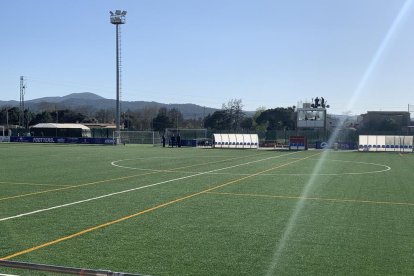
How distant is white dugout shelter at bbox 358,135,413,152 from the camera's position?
4800 cm

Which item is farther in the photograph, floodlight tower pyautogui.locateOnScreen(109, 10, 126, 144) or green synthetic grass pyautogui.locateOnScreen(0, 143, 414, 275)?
floodlight tower pyautogui.locateOnScreen(109, 10, 126, 144)

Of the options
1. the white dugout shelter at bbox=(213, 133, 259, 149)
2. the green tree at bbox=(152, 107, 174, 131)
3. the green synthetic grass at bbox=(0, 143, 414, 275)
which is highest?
the green tree at bbox=(152, 107, 174, 131)

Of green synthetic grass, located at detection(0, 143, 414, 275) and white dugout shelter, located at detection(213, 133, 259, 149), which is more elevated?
white dugout shelter, located at detection(213, 133, 259, 149)

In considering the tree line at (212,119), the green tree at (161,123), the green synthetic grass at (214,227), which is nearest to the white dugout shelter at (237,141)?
the green synthetic grass at (214,227)

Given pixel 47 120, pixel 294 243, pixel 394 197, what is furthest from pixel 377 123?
pixel 294 243

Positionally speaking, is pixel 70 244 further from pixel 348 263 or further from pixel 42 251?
pixel 348 263

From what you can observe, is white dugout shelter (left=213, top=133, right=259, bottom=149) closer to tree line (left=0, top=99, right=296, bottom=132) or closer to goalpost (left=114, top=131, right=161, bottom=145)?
goalpost (left=114, top=131, right=161, bottom=145)

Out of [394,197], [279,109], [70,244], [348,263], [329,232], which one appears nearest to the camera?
[348,263]

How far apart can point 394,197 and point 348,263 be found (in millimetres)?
7616

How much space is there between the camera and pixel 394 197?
1357cm

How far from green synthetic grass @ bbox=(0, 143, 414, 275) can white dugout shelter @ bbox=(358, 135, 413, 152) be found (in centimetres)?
3376

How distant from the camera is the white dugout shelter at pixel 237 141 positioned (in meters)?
53.2

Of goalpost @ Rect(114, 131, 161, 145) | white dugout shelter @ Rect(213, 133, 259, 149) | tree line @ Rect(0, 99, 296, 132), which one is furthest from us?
tree line @ Rect(0, 99, 296, 132)

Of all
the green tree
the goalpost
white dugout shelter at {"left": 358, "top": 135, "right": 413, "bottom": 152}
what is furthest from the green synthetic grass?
the green tree
